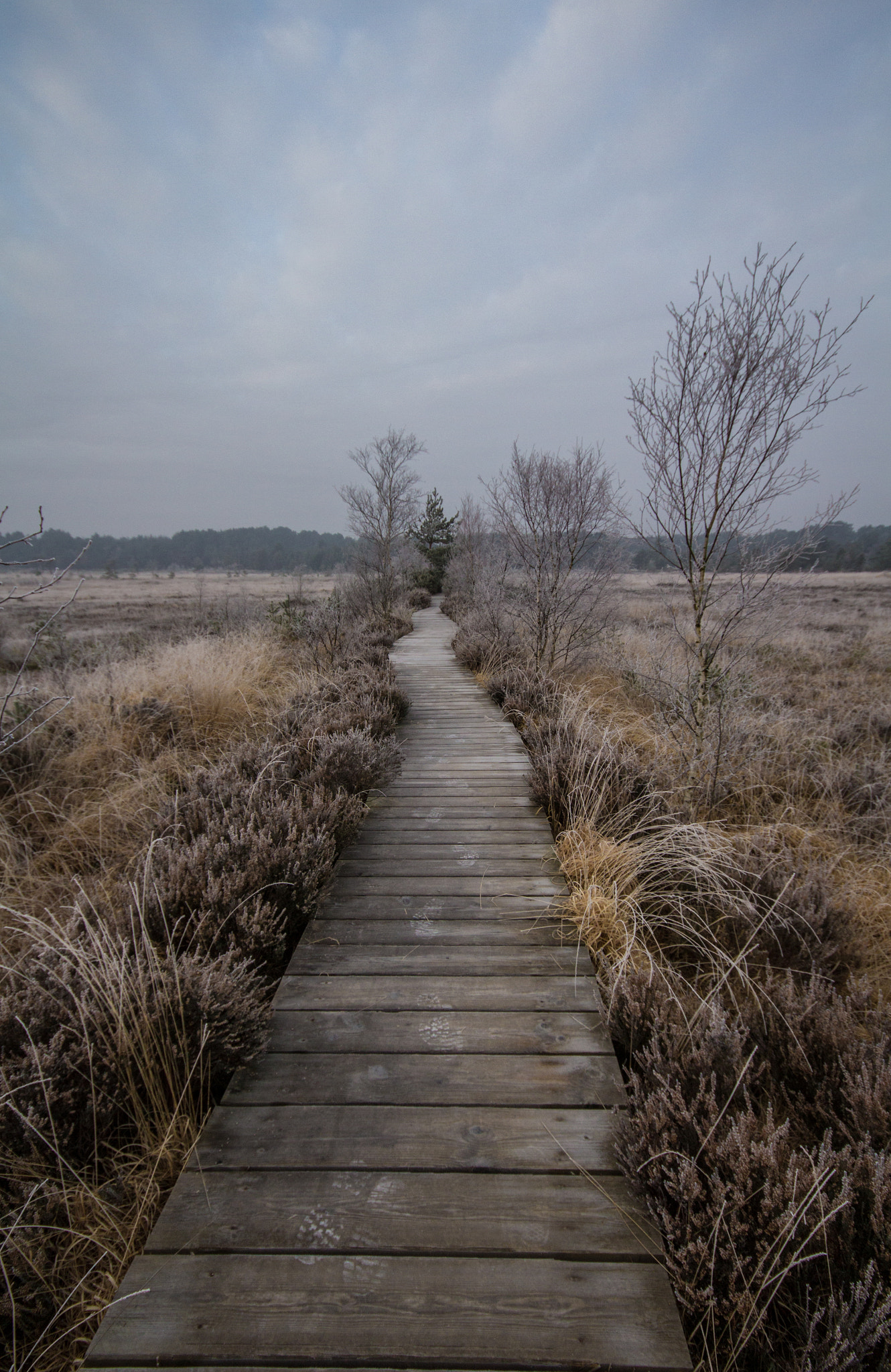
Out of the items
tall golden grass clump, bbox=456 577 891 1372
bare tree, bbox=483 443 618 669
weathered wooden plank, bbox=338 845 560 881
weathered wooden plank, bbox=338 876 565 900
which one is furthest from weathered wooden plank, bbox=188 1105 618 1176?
bare tree, bbox=483 443 618 669

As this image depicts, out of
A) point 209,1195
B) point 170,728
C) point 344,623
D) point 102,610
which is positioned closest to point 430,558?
point 102,610

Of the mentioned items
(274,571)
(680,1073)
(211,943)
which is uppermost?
(274,571)

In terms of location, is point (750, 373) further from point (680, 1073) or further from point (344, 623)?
point (344, 623)

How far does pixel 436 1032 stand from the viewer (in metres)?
1.99

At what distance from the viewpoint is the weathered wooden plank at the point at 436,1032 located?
1923mm

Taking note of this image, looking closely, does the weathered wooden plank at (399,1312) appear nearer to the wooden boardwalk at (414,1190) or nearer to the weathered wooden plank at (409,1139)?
the wooden boardwalk at (414,1190)

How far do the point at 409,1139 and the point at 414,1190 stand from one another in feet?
0.48

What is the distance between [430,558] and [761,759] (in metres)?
27.8

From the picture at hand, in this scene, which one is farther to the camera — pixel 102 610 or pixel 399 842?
pixel 102 610

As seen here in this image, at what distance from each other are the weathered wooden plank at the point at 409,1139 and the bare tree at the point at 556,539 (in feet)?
20.2

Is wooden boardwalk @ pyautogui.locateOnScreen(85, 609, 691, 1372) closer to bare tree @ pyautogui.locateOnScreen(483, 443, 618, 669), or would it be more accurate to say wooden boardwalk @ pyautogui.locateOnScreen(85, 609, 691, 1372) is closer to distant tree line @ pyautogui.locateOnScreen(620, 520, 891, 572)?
distant tree line @ pyautogui.locateOnScreen(620, 520, 891, 572)

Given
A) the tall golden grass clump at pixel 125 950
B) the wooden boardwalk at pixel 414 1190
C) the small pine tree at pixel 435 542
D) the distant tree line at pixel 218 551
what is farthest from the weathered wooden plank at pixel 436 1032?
the distant tree line at pixel 218 551

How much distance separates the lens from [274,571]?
86688mm

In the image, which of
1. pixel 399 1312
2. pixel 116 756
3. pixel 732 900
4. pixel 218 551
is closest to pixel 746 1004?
pixel 732 900
